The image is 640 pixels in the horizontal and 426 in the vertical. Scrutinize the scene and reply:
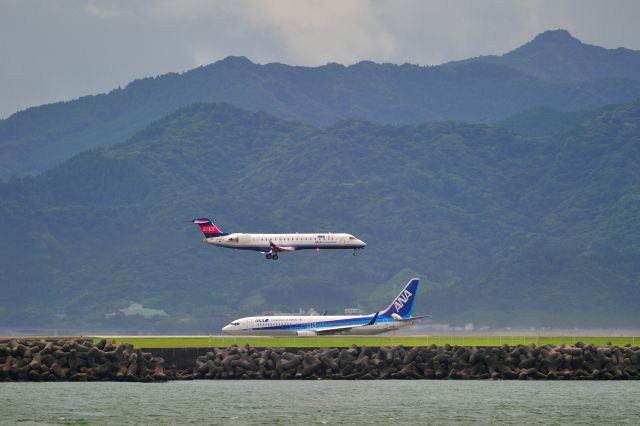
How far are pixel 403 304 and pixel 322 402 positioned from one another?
52.8m

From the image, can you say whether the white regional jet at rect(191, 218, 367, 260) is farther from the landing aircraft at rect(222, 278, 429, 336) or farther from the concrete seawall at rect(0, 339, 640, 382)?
the concrete seawall at rect(0, 339, 640, 382)

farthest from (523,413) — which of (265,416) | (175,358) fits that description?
(175,358)

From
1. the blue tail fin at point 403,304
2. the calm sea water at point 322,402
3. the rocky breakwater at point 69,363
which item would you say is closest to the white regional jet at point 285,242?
the blue tail fin at point 403,304

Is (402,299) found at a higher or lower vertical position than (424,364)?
higher

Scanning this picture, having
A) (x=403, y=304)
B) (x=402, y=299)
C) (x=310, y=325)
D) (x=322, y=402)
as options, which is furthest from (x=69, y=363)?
(x=402, y=299)

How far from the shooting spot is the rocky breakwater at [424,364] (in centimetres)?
11481

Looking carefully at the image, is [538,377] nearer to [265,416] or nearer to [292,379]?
[292,379]

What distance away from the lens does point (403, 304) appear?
152 meters

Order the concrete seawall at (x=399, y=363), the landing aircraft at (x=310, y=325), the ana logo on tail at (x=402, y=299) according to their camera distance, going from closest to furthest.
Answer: the concrete seawall at (x=399, y=363) < the landing aircraft at (x=310, y=325) < the ana logo on tail at (x=402, y=299)

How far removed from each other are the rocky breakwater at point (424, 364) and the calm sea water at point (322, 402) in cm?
104

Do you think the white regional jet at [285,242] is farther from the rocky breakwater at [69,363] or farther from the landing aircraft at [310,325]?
the rocky breakwater at [69,363]

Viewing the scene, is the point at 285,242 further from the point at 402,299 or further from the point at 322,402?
the point at 322,402

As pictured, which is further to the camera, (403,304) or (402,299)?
(402,299)

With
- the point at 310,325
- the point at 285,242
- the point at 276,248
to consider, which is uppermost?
the point at 285,242
